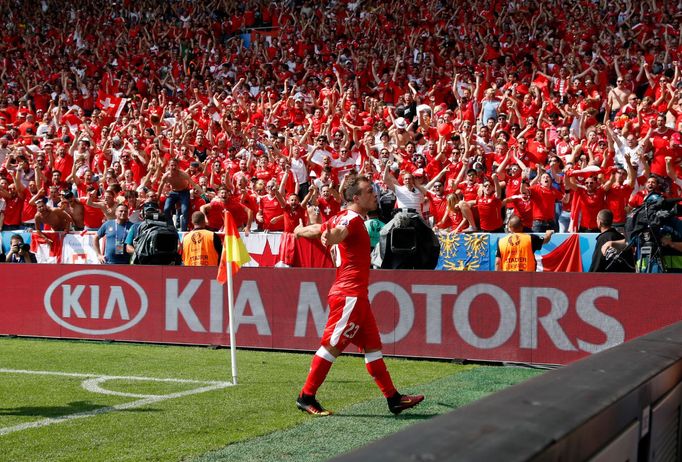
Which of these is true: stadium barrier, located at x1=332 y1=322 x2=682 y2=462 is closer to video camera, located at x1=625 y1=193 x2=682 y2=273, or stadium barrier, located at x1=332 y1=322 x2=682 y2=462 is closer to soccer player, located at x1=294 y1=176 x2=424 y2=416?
soccer player, located at x1=294 y1=176 x2=424 y2=416

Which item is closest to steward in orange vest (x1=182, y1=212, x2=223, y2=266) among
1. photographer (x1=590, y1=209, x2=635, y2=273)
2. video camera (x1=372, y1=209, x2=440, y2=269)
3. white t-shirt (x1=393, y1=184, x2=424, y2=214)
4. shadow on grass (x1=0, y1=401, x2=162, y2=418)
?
video camera (x1=372, y1=209, x2=440, y2=269)

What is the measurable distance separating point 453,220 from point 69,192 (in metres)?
8.04

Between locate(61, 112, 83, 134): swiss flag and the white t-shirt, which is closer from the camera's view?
the white t-shirt

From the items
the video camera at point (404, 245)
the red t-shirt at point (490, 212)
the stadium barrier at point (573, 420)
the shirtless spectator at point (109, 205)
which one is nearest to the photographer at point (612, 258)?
the video camera at point (404, 245)

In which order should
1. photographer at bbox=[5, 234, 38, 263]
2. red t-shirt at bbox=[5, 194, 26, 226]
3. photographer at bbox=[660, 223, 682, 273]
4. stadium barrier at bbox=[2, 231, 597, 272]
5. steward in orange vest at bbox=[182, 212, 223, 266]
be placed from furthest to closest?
red t-shirt at bbox=[5, 194, 26, 226], photographer at bbox=[5, 234, 38, 263], stadium barrier at bbox=[2, 231, 597, 272], steward in orange vest at bbox=[182, 212, 223, 266], photographer at bbox=[660, 223, 682, 273]

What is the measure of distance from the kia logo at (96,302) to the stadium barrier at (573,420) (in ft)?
34.9

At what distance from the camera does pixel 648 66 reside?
19.0 m

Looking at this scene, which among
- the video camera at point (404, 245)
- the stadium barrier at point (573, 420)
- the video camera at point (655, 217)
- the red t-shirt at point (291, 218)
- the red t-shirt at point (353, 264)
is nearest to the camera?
the stadium barrier at point (573, 420)

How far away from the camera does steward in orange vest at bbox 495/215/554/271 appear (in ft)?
43.7

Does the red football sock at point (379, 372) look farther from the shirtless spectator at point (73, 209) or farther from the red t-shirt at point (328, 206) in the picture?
the shirtless spectator at point (73, 209)

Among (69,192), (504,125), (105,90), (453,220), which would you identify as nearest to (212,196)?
(69,192)

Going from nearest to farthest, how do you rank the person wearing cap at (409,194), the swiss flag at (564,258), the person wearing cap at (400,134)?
the swiss flag at (564,258)
the person wearing cap at (409,194)
the person wearing cap at (400,134)

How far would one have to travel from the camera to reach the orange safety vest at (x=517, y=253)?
1331 centimetres

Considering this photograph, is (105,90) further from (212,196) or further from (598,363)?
(598,363)
